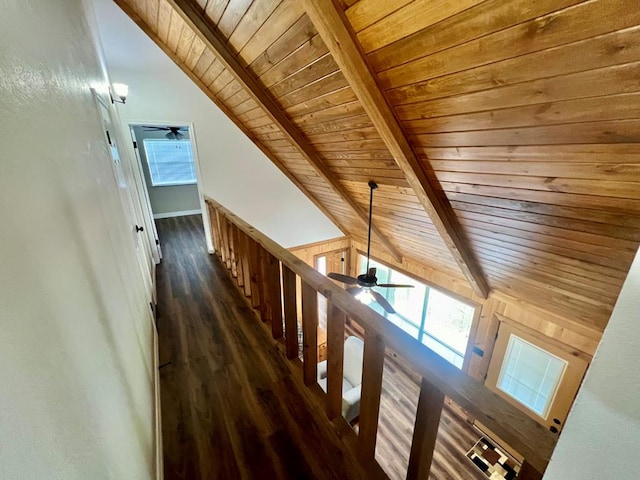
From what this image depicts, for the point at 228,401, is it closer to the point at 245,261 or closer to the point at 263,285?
the point at 263,285

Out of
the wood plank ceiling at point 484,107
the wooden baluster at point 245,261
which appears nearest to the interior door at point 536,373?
the wood plank ceiling at point 484,107

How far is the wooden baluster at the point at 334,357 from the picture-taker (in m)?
1.12

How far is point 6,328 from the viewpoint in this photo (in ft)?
1.27

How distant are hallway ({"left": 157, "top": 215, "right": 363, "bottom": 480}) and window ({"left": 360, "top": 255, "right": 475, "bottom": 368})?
9.34ft

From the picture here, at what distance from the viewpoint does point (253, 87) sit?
2.59 meters

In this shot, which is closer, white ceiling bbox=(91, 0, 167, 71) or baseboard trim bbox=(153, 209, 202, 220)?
white ceiling bbox=(91, 0, 167, 71)

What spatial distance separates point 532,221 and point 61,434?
9.26ft

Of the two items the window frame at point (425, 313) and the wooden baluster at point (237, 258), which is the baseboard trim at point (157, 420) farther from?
the window frame at point (425, 313)

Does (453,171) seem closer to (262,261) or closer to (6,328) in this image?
(262,261)

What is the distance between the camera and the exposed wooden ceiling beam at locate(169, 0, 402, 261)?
2.05 meters

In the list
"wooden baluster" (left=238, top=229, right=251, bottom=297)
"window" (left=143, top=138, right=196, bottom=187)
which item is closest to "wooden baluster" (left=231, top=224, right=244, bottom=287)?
"wooden baluster" (left=238, top=229, right=251, bottom=297)

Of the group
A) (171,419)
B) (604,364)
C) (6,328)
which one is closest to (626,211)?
(604,364)

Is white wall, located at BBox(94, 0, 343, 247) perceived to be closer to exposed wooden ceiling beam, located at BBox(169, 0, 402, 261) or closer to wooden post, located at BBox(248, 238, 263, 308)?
exposed wooden ceiling beam, located at BBox(169, 0, 402, 261)

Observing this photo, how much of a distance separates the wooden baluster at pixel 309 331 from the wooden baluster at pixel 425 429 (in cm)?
64
